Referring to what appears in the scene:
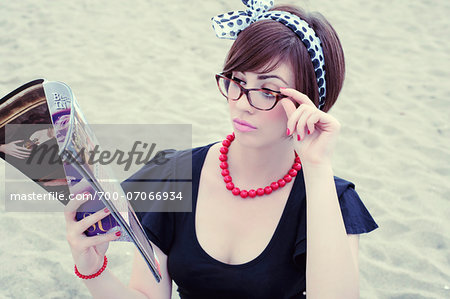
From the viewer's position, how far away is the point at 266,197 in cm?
180

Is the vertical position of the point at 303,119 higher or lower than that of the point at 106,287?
higher

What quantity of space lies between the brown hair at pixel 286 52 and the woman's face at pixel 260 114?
0.08 feet

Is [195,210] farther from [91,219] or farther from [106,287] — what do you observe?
[91,219]

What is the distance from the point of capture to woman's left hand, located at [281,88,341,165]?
56.0 inches

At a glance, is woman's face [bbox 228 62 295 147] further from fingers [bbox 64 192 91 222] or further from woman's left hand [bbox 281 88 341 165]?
fingers [bbox 64 192 91 222]

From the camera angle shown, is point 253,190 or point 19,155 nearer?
point 19,155

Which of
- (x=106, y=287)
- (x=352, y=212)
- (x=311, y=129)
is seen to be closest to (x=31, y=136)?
(x=106, y=287)

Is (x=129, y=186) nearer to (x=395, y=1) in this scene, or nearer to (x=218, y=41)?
(x=218, y=41)

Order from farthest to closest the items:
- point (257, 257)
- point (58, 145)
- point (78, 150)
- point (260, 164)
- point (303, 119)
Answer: point (260, 164), point (257, 257), point (303, 119), point (58, 145), point (78, 150)

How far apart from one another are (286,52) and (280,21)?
12 centimetres

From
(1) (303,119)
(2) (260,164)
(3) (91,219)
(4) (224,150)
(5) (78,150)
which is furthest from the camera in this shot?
(4) (224,150)

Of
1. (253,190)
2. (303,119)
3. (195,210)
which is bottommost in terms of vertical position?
(195,210)

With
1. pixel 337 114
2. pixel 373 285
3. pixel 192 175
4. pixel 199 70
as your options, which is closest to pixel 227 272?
pixel 192 175

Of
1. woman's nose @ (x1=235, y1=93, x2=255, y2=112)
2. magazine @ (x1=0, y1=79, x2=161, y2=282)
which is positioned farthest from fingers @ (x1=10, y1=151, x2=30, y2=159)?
woman's nose @ (x1=235, y1=93, x2=255, y2=112)
